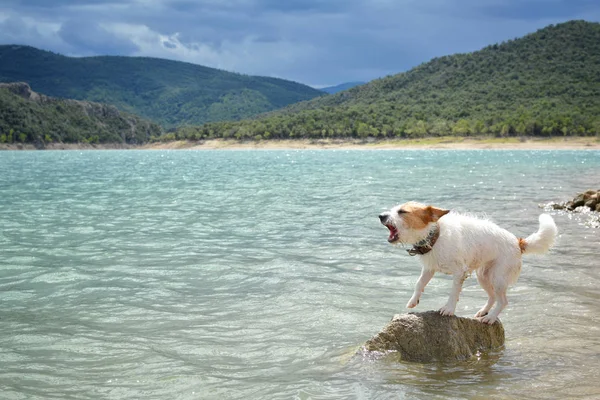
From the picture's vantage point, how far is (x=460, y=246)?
20.6 feet

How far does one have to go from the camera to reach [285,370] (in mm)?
6488

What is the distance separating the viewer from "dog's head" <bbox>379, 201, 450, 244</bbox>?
6008mm

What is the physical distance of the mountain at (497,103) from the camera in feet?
426

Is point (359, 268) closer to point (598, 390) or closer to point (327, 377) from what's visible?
point (327, 377)

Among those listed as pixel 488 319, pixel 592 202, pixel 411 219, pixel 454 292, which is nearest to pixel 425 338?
pixel 454 292

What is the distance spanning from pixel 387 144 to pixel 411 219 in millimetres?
133462

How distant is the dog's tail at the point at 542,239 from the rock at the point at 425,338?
1113 millimetres

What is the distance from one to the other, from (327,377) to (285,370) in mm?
558

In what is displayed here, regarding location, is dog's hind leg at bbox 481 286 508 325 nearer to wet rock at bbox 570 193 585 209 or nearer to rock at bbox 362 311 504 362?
rock at bbox 362 311 504 362

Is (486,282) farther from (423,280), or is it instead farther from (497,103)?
(497,103)

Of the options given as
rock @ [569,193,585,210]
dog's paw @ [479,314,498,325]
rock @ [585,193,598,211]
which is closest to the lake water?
dog's paw @ [479,314,498,325]

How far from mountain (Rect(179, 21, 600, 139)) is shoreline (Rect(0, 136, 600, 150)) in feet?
7.98

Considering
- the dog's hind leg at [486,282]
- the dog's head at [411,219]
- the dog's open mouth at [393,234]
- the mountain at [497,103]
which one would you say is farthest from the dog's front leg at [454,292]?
the mountain at [497,103]

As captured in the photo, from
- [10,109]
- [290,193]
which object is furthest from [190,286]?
[10,109]
